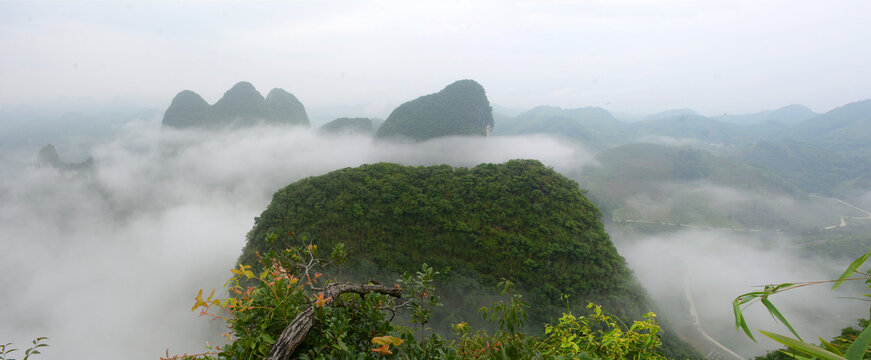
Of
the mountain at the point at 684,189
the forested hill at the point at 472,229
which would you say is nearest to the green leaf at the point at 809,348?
the forested hill at the point at 472,229

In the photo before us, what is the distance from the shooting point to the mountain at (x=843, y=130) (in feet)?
340

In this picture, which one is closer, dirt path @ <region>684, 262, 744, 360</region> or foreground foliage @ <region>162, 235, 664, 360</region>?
foreground foliage @ <region>162, 235, 664, 360</region>

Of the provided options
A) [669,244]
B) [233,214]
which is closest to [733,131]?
[669,244]

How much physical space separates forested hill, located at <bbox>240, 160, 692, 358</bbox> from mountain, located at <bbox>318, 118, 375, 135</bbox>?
6595cm

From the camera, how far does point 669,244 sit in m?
51.3

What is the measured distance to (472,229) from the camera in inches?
725

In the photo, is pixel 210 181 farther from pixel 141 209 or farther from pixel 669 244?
pixel 669 244

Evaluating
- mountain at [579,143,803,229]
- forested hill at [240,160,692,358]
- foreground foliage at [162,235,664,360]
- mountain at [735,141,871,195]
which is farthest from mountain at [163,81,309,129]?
mountain at [735,141,871,195]

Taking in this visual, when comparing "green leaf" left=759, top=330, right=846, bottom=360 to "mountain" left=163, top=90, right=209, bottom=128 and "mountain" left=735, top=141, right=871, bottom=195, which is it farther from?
"mountain" left=735, top=141, right=871, bottom=195

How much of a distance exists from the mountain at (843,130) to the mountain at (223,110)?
174767 millimetres

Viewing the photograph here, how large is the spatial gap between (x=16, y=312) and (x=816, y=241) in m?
123

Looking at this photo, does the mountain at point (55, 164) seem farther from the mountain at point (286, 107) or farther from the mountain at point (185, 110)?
the mountain at point (286, 107)

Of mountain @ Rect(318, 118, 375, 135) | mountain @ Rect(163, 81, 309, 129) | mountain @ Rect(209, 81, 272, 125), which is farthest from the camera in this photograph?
mountain @ Rect(318, 118, 375, 135)

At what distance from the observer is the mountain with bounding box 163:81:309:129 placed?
7394cm
